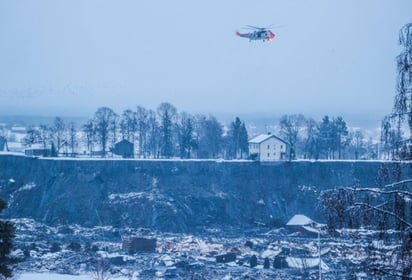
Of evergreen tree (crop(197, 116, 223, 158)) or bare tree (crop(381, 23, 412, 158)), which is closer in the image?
bare tree (crop(381, 23, 412, 158))

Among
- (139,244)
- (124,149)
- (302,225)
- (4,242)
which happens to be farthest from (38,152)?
(4,242)

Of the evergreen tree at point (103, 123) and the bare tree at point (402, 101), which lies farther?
the evergreen tree at point (103, 123)

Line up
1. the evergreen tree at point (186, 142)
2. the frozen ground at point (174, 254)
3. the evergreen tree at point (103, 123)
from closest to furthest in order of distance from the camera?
the frozen ground at point (174, 254) < the evergreen tree at point (186, 142) < the evergreen tree at point (103, 123)

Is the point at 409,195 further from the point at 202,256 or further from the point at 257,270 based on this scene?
the point at 202,256

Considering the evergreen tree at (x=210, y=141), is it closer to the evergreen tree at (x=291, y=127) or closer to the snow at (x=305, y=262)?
the evergreen tree at (x=291, y=127)

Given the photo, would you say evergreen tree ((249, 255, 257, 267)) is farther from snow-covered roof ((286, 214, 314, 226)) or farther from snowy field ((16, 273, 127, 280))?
snow-covered roof ((286, 214, 314, 226))

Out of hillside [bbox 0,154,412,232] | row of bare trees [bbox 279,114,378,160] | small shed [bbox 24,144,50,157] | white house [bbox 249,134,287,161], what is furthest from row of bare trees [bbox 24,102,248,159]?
hillside [bbox 0,154,412,232]

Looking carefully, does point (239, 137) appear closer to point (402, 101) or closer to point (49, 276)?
point (49, 276)

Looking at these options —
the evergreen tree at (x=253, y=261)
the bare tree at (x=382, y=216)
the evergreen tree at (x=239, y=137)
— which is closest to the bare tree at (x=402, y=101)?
the bare tree at (x=382, y=216)
